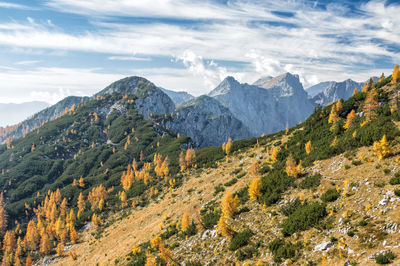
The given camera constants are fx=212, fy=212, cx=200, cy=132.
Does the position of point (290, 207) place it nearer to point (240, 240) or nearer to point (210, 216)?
point (240, 240)

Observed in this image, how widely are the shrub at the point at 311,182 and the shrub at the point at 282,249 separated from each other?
1295cm

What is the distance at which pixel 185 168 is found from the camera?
116m

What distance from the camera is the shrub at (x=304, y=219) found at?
27.0 meters

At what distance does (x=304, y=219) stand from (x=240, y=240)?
9399mm

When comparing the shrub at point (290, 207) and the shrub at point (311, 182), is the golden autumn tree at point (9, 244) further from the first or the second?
the shrub at point (311, 182)

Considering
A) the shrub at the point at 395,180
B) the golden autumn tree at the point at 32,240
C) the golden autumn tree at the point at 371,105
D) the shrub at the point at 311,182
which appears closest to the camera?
the shrub at the point at 395,180

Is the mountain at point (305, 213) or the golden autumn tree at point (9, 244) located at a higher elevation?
the mountain at point (305, 213)

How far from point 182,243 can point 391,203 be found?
3272 cm

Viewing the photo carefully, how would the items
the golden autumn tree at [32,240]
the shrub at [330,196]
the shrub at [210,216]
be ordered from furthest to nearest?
the golden autumn tree at [32,240], the shrub at [210,216], the shrub at [330,196]

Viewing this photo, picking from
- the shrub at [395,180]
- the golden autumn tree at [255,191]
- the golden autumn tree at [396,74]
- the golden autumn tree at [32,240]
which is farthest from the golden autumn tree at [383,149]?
the golden autumn tree at [32,240]

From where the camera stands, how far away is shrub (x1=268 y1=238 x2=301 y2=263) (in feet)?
79.0

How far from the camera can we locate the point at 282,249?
25000 millimetres

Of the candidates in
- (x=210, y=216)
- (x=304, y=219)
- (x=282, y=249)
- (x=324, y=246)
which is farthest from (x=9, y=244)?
(x=324, y=246)

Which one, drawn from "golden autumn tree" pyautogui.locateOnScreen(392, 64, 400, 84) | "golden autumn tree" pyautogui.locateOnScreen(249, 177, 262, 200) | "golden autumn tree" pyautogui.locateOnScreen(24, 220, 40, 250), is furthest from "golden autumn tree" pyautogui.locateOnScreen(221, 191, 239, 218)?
"golden autumn tree" pyautogui.locateOnScreen(24, 220, 40, 250)
